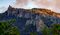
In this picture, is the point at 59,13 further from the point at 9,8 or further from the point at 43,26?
the point at 9,8

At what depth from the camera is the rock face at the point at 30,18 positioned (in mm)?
5297

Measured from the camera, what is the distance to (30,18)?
5.51 metres

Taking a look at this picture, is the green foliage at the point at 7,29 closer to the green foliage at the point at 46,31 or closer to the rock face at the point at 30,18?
the rock face at the point at 30,18

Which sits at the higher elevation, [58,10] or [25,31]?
[58,10]

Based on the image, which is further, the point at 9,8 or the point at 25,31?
the point at 9,8

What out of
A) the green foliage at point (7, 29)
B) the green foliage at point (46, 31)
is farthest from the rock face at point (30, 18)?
the green foliage at point (7, 29)

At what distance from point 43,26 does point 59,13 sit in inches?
23.2

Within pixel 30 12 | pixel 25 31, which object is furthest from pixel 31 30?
pixel 30 12

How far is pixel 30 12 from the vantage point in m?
5.54

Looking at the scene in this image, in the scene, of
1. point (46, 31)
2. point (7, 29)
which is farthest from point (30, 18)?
point (7, 29)

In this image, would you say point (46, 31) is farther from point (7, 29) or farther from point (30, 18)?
point (7, 29)

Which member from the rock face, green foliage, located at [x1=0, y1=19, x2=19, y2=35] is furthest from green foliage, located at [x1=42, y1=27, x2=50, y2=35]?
green foliage, located at [x1=0, y1=19, x2=19, y2=35]

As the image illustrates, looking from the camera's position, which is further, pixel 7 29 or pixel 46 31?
pixel 46 31

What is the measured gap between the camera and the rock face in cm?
530
